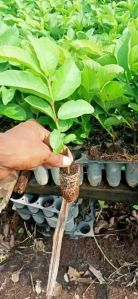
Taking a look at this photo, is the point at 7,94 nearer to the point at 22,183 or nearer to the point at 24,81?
the point at 24,81

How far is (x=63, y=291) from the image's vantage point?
1797 mm

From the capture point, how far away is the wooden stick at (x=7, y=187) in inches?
47.4

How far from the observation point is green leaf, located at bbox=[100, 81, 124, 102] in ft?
3.47

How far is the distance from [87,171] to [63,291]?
2.40 ft

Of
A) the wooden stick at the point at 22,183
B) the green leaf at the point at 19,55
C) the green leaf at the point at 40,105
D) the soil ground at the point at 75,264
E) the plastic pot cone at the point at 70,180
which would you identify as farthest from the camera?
the soil ground at the point at 75,264

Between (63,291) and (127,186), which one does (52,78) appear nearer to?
(127,186)

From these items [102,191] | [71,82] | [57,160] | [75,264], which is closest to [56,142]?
[57,160]

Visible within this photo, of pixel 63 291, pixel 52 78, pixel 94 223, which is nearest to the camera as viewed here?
pixel 52 78

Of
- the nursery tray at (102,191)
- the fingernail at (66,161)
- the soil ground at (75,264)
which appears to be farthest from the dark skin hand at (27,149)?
the soil ground at (75,264)

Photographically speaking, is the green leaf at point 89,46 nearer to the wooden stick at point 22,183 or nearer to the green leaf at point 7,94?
the green leaf at point 7,94

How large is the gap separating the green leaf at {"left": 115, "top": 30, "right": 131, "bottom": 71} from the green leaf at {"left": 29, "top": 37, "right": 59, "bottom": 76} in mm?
192

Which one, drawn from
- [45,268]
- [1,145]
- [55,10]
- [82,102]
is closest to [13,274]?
[45,268]

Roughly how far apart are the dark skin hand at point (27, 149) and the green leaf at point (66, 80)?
13 cm

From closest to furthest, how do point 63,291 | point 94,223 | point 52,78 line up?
point 52,78, point 63,291, point 94,223
